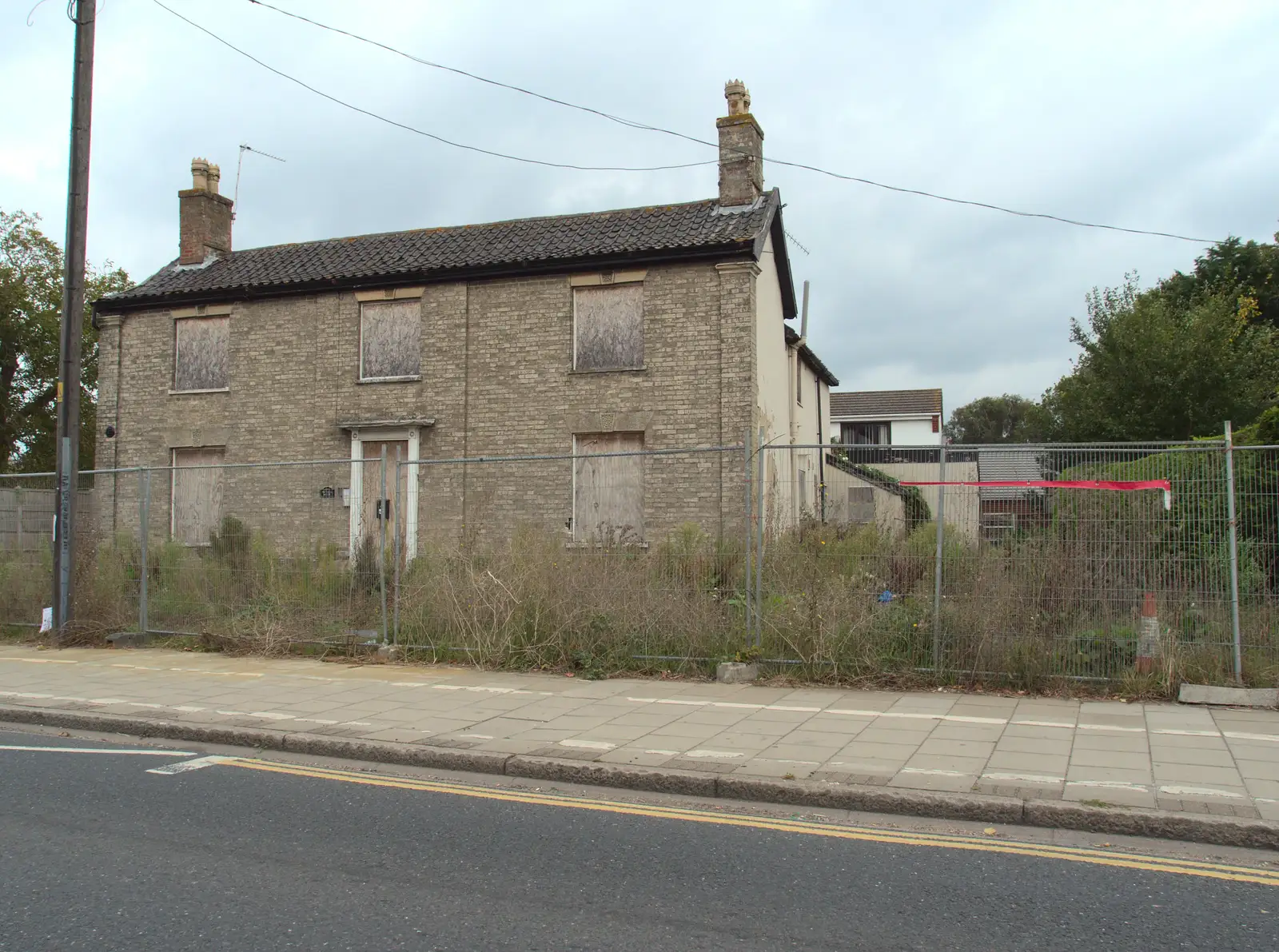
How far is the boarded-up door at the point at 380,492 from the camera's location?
36.7 ft

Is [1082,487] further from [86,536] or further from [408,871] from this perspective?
[86,536]

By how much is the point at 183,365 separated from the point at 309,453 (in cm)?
370

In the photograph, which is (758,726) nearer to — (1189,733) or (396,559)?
(1189,733)

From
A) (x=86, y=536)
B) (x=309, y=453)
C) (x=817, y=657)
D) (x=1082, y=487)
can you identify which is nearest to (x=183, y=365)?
(x=309, y=453)

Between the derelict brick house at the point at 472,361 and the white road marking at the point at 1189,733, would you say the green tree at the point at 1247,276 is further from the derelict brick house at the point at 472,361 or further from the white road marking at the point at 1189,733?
the white road marking at the point at 1189,733

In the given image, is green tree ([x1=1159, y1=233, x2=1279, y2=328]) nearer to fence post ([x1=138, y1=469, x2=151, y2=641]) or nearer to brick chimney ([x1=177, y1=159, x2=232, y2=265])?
brick chimney ([x1=177, y1=159, x2=232, y2=265])

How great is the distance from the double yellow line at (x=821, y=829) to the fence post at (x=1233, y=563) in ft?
13.3

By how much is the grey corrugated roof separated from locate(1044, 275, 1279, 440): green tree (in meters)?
11.8

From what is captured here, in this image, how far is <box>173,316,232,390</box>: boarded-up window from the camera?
65.5 feet

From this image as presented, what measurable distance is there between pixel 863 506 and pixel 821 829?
438 centimetres

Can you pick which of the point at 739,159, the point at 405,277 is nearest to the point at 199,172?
the point at 405,277

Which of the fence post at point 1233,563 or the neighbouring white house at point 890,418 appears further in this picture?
the neighbouring white house at point 890,418

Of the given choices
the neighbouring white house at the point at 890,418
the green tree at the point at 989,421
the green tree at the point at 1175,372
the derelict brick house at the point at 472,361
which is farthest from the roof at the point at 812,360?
the green tree at the point at 989,421

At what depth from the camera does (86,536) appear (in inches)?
528
